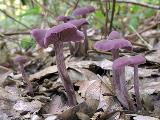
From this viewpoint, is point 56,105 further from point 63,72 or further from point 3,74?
point 3,74

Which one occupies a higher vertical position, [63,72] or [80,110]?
[63,72]

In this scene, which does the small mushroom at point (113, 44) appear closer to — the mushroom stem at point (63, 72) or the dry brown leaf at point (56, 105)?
the mushroom stem at point (63, 72)

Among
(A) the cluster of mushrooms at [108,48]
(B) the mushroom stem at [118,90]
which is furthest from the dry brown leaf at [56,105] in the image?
(B) the mushroom stem at [118,90]

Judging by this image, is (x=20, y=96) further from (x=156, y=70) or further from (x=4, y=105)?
(x=156, y=70)

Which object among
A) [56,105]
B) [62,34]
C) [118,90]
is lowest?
[56,105]

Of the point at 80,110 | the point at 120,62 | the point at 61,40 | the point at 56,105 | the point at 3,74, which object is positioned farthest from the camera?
the point at 3,74

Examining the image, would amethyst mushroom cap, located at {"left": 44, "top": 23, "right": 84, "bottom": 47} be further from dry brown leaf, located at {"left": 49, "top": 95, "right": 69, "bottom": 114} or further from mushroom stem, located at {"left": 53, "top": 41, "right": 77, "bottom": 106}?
dry brown leaf, located at {"left": 49, "top": 95, "right": 69, "bottom": 114}

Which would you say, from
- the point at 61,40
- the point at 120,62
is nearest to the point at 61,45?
the point at 61,40
